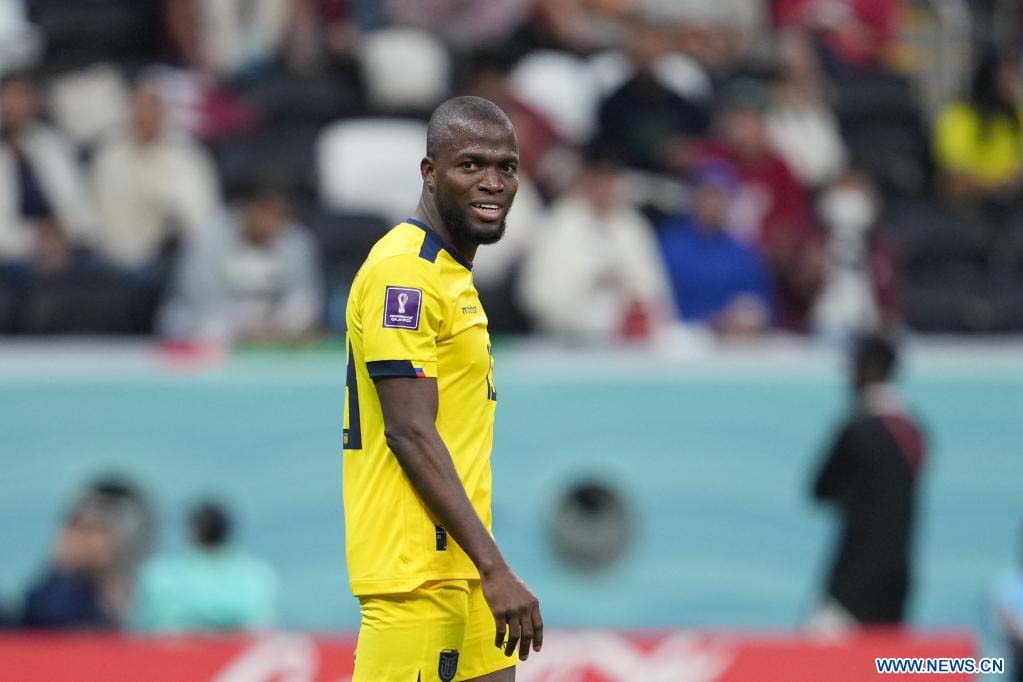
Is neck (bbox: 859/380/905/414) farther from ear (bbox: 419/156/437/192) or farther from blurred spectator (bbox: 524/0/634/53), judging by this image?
ear (bbox: 419/156/437/192)

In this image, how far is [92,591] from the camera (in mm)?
8891

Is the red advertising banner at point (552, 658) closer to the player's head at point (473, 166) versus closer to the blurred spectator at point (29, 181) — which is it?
the player's head at point (473, 166)

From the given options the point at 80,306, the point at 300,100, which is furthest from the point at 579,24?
the point at 80,306

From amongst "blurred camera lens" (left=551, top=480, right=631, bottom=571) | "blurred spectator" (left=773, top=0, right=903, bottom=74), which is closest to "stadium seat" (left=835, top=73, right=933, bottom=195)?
"blurred spectator" (left=773, top=0, right=903, bottom=74)

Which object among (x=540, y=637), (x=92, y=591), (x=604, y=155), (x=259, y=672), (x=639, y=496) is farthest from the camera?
(x=604, y=155)

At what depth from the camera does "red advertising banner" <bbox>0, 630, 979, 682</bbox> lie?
6.64 m

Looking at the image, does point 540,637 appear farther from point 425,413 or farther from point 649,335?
point 649,335

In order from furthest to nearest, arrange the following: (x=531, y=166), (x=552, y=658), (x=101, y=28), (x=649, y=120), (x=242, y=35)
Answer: (x=101, y=28) → (x=242, y=35) → (x=649, y=120) → (x=531, y=166) → (x=552, y=658)

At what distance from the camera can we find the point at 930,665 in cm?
655

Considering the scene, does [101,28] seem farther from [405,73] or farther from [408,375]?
[408,375]

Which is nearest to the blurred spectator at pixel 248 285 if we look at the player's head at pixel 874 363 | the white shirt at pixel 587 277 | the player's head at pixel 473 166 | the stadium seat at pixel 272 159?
the stadium seat at pixel 272 159

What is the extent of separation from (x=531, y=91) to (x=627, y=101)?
2.01ft

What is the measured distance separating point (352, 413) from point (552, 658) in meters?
2.90

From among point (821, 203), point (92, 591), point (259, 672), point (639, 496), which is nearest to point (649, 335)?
point (639, 496)
